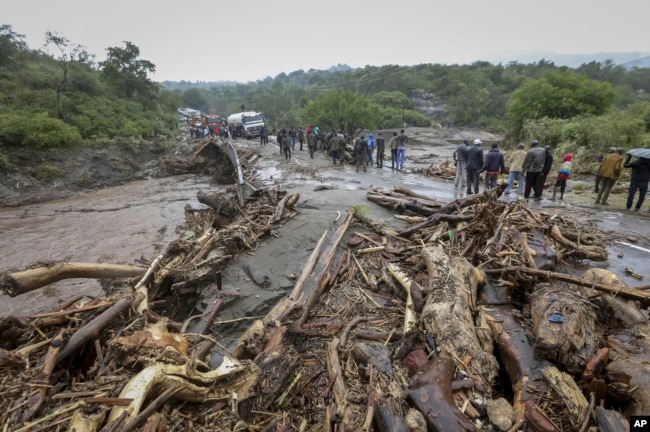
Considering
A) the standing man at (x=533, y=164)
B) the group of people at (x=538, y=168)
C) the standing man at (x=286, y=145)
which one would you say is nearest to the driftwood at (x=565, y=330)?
the standing man at (x=533, y=164)

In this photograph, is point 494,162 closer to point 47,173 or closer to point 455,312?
point 455,312

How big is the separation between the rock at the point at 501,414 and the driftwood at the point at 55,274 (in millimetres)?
5275

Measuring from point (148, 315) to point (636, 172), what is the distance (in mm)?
12573

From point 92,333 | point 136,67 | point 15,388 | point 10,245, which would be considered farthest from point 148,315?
point 136,67

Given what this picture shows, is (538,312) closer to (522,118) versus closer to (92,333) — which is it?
(92,333)

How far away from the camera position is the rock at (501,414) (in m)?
2.74

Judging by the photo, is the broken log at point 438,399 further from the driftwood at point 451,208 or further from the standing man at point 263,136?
the standing man at point 263,136

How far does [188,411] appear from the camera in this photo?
276 cm

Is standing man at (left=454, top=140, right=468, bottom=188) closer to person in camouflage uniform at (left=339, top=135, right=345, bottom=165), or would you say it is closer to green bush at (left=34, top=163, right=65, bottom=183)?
person in camouflage uniform at (left=339, top=135, right=345, bottom=165)

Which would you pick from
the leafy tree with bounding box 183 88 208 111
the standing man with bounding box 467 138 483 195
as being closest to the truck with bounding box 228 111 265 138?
the standing man with bounding box 467 138 483 195

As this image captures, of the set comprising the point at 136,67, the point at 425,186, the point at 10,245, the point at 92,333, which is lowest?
the point at 10,245

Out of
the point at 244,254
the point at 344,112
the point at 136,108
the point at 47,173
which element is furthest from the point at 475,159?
the point at 136,108

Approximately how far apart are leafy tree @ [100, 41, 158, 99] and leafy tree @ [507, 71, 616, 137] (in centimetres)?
4005

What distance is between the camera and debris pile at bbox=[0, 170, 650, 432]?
2658 millimetres
